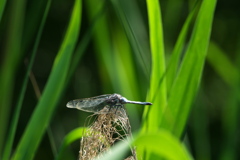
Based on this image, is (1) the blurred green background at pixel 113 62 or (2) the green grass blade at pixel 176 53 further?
(1) the blurred green background at pixel 113 62

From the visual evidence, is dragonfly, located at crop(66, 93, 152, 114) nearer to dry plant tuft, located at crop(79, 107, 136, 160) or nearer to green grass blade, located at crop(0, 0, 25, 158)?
dry plant tuft, located at crop(79, 107, 136, 160)

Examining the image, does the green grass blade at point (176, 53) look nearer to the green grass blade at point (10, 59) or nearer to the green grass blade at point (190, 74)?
the green grass blade at point (190, 74)

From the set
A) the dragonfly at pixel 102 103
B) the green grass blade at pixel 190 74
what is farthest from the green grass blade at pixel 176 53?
the dragonfly at pixel 102 103

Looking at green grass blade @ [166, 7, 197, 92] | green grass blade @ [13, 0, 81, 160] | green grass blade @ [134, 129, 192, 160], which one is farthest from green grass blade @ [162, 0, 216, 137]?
green grass blade @ [134, 129, 192, 160]

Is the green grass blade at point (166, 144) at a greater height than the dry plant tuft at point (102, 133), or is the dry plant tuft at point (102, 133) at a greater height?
the green grass blade at point (166, 144)

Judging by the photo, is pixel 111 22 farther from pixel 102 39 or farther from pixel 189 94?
pixel 189 94

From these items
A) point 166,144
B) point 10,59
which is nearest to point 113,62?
point 10,59
